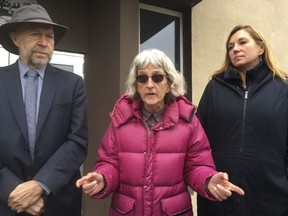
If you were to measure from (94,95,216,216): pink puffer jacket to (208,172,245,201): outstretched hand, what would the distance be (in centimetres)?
8

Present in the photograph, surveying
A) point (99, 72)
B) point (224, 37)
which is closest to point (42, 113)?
point (99, 72)

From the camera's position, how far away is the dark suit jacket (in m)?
2.20

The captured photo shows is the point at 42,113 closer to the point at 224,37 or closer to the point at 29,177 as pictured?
the point at 29,177

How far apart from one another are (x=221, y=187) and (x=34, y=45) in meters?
1.57

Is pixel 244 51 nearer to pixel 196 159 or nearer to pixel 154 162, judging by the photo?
pixel 196 159

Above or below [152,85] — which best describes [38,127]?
below

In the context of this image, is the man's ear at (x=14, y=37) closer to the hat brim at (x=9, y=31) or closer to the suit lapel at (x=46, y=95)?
the hat brim at (x=9, y=31)

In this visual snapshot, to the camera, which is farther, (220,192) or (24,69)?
(24,69)

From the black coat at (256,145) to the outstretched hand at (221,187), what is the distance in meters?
0.51

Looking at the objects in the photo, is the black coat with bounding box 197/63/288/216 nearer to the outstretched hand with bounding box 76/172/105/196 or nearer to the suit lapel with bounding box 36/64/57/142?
the outstretched hand with bounding box 76/172/105/196

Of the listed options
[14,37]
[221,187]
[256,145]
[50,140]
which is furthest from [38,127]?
[256,145]

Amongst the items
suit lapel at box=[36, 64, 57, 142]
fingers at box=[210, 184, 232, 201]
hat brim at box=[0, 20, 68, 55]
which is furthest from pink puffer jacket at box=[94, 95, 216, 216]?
hat brim at box=[0, 20, 68, 55]

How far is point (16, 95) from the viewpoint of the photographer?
7.48 feet

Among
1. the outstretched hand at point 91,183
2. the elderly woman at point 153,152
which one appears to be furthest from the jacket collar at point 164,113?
the outstretched hand at point 91,183
